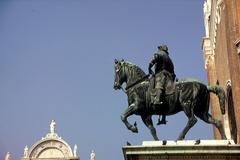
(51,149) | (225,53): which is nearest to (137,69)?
(225,53)

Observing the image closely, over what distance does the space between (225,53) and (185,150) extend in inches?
390

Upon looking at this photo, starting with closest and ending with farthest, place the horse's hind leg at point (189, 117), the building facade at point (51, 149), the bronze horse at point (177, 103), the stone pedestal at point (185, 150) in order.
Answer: the stone pedestal at point (185, 150) < the horse's hind leg at point (189, 117) < the bronze horse at point (177, 103) < the building facade at point (51, 149)

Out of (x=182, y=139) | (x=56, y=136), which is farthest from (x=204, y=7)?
(x=182, y=139)

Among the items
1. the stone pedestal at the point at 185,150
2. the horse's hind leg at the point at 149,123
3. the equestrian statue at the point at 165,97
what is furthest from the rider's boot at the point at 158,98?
the stone pedestal at the point at 185,150

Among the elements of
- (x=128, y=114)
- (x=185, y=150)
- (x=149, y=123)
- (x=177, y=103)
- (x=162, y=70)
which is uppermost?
(x=162, y=70)

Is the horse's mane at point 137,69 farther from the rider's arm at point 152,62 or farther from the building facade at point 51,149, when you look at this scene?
the building facade at point 51,149

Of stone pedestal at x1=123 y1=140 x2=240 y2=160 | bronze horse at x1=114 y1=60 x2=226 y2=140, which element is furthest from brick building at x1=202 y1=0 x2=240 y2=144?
stone pedestal at x1=123 y1=140 x2=240 y2=160

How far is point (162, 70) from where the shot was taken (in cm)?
1196

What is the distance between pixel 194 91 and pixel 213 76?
13.2m

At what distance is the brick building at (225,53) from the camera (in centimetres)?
1647

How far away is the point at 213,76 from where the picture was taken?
2459 cm

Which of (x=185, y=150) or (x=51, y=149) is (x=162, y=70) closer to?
(x=185, y=150)

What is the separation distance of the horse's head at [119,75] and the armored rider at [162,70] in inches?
28.1

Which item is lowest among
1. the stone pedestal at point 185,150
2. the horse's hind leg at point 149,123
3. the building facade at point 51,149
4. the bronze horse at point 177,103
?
the stone pedestal at point 185,150
